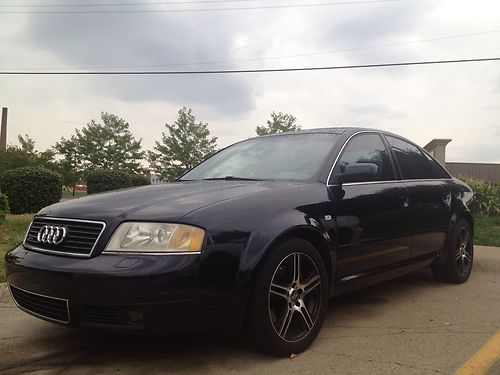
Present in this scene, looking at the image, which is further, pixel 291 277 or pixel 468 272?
pixel 468 272

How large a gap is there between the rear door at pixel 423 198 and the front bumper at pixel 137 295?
7.87ft

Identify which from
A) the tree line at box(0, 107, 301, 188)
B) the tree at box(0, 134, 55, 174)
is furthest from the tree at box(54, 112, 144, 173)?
the tree at box(0, 134, 55, 174)

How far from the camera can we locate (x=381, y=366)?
3053 mm

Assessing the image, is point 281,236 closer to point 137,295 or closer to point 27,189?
point 137,295

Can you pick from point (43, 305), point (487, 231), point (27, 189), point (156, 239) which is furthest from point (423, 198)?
point (27, 189)

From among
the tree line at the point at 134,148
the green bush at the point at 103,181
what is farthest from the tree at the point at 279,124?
the green bush at the point at 103,181

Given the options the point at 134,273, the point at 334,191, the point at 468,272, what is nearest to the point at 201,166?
the point at 334,191

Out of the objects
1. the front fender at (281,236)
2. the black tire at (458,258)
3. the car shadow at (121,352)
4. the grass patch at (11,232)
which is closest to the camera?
the front fender at (281,236)

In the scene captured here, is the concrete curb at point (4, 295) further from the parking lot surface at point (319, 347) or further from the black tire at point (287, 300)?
the black tire at point (287, 300)

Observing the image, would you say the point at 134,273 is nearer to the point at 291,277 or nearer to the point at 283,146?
the point at 291,277

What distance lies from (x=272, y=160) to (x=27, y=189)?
7994 millimetres

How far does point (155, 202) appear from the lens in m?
3.10

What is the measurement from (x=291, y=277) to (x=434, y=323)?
60.0 inches

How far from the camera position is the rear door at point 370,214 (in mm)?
3729
